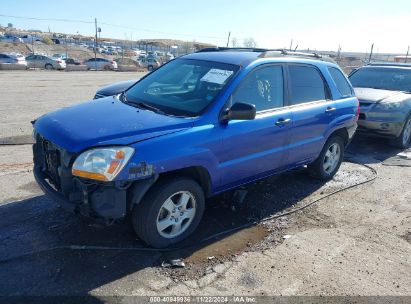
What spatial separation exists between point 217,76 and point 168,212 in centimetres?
157

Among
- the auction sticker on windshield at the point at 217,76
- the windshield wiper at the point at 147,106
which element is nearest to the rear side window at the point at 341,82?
the auction sticker on windshield at the point at 217,76

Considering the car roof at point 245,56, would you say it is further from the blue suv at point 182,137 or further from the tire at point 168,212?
the tire at point 168,212

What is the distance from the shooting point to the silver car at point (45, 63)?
3209 cm

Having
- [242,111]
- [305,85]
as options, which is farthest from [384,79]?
[242,111]

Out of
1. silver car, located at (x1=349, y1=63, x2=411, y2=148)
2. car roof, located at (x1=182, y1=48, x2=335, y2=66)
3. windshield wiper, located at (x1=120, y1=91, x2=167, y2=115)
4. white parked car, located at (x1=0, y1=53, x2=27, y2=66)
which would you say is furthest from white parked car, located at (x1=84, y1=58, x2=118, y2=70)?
windshield wiper, located at (x1=120, y1=91, x2=167, y2=115)

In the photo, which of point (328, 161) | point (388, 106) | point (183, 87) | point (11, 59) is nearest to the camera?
point (183, 87)

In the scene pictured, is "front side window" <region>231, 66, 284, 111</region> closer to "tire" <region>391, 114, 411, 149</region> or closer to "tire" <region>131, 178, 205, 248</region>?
"tire" <region>131, 178, 205, 248</region>

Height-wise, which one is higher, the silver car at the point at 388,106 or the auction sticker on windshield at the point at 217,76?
the auction sticker on windshield at the point at 217,76

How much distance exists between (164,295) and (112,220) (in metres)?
0.77

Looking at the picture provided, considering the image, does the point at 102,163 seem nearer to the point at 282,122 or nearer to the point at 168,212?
the point at 168,212

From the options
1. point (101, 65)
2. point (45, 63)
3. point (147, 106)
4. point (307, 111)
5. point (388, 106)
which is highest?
point (147, 106)

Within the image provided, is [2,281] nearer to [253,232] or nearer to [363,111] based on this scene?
[253,232]

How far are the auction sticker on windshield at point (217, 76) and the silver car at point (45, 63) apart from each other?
102ft

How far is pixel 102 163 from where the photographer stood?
314 centimetres
